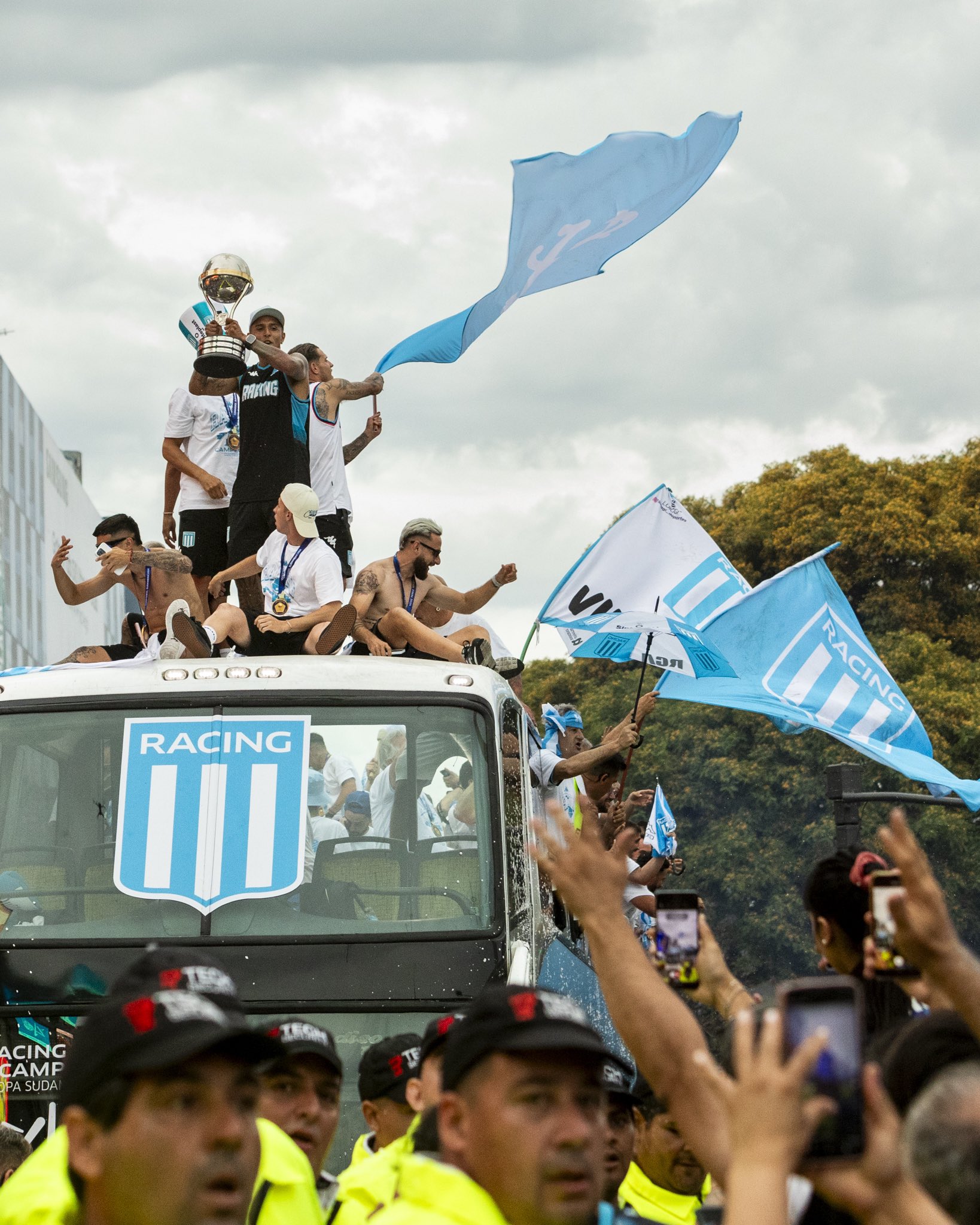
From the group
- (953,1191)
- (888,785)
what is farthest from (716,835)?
(953,1191)

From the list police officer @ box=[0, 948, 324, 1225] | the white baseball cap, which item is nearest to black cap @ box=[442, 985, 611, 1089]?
police officer @ box=[0, 948, 324, 1225]

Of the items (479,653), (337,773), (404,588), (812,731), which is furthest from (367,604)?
(812,731)

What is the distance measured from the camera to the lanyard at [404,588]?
10.3 meters

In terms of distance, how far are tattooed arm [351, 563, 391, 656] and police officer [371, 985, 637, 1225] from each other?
661 cm

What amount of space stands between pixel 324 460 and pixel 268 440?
1.34ft

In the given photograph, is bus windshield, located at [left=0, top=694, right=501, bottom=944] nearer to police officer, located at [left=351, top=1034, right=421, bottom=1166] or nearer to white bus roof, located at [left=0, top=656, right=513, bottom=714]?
white bus roof, located at [left=0, top=656, right=513, bottom=714]

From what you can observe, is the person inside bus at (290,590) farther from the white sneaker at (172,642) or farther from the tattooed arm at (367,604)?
the white sneaker at (172,642)

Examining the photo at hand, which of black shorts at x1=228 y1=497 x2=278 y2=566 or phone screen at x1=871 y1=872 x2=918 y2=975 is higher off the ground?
black shorts at x1=228 y1=497 x2=278 y2=566

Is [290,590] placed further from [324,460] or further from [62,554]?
[62,554]

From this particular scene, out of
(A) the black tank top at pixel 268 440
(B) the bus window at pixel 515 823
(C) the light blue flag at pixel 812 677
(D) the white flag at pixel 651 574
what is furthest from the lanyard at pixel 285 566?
(C) the light blue flag at pixel 812 677

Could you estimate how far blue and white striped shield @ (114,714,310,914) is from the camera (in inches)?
312

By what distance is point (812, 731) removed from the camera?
2845 cm

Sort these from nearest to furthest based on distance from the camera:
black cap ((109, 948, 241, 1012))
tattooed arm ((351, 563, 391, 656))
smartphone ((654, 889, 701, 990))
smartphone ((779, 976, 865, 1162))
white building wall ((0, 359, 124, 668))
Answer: smartphone ((779, 976, 865, 1162)), black cap ((109, 948, 241, 1012)), smartphone ((654, 889, 701, 990)), tattooed arm ((351, 563, 391, 656)), white building wall ((0, 359, 124, 668))

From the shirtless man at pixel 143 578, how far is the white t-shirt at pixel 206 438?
3.42 ft
